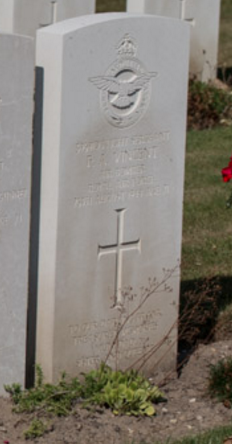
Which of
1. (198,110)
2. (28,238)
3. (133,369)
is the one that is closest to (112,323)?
(133,369)

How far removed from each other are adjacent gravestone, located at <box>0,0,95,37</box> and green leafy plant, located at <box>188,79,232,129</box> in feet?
4.52

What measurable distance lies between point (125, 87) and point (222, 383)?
1.64 m

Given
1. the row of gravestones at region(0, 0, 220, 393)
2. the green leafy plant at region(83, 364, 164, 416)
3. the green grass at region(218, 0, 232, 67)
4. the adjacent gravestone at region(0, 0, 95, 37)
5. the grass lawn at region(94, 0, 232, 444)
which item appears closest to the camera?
the row of gravestones at region(0, 0, 220, 393)

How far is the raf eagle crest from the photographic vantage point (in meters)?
6.27

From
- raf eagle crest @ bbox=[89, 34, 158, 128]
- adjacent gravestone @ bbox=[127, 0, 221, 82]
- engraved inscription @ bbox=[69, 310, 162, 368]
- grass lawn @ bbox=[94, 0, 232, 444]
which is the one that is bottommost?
engraved inscription @ bbox=[69, 310, 162, 368]

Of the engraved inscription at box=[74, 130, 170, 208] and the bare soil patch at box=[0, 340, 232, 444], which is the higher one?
the engraved inscription at box=[74, 130, 170, 208]

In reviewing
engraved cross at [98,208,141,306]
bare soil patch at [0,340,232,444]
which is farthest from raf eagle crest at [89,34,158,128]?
bare soil patch at [0,340,232,444]

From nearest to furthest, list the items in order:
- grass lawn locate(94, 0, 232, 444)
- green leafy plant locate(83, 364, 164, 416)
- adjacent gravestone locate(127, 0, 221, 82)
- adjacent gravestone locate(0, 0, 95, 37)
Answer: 1. green leafy plant locate(83, 364, 164, 416)
2. grass lawn locate(94, 0, 232, 444)
3. adjacent gravestone locate(0, 0, 95, 37)
4. adjacent gravestone locate(127, 0, 221, 82)

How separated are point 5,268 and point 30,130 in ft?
2.28

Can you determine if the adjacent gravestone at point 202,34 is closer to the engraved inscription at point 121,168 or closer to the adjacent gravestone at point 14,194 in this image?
the engraved inscription at point 121,168

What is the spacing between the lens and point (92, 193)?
6.34 m

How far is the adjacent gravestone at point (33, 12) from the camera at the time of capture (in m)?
11.8

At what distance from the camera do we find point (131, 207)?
655 centimetres

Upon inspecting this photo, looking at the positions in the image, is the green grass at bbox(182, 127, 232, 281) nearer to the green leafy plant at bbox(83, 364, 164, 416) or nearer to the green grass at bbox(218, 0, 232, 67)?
the green leafy plant at bbox(83, 364, 164, 416)
